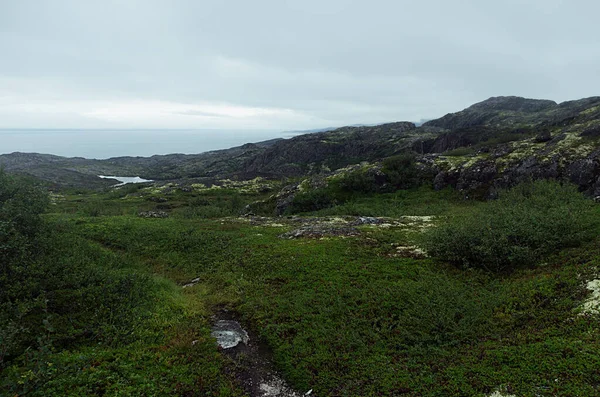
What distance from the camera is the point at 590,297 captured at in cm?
1475

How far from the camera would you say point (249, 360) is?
609 inches

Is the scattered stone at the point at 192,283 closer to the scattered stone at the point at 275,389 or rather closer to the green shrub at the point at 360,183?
the scattered stone at the point at 275,389

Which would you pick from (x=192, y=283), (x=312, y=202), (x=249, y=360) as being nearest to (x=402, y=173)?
(x=312, y=202)

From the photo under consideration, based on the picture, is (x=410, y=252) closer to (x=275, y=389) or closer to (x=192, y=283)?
(x=275, y=389)

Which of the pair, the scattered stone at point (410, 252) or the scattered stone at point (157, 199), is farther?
the scattered stone at point (157, 199)

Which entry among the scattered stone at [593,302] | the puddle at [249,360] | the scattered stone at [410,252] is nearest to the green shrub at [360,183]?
the scattered stone at [410,252]

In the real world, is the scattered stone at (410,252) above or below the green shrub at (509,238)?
below

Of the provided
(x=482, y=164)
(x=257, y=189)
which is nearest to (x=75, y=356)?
(x=482, y=164)

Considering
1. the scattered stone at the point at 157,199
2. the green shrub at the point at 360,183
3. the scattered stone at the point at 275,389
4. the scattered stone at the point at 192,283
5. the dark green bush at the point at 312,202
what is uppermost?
the green shrub at the point at 360,183

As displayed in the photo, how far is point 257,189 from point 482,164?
3777 inches

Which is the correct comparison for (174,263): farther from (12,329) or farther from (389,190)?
(389,190)

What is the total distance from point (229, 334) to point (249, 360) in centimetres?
270

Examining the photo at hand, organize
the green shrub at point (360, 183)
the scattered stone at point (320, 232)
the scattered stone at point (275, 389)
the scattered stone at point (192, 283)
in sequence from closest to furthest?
the scattered stone at point (275, 389) → the scattered stone at point (192, 283) → the scattered stone at point (320, 232) → the green shrub at point (360, 183)

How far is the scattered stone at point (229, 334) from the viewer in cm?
1677
